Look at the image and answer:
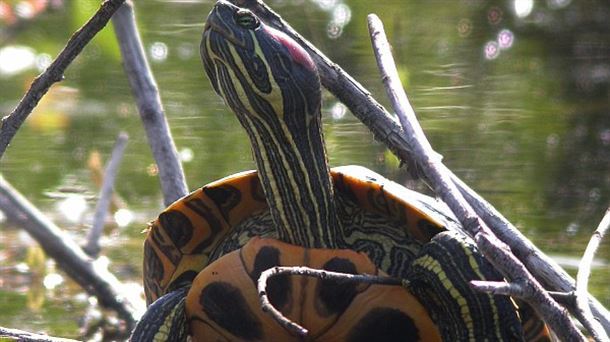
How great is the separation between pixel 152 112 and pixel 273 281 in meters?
0.81

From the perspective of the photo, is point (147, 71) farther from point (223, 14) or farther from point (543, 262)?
point (543, 262)

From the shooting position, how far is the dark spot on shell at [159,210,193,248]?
6.36ft

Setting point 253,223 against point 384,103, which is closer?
point 253,223

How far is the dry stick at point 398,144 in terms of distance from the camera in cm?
175

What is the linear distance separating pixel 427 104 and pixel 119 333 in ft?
6.52

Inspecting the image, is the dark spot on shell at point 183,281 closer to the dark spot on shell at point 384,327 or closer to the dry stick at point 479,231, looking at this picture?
the dark spot on shell at point 384,327

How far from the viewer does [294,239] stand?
6.00 ft

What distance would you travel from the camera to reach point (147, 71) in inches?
96.8

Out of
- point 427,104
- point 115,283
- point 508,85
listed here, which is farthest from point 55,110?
point 115,283

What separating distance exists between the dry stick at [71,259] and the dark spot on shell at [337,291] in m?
0.96

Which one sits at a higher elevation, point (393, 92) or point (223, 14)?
point (223, 14)

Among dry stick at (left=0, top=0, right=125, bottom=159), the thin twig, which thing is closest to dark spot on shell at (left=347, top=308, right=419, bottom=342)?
the thin twig

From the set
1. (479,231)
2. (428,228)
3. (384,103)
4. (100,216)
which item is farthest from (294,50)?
(384,103)

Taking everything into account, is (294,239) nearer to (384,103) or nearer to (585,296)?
(585,296)
